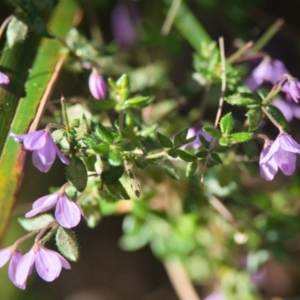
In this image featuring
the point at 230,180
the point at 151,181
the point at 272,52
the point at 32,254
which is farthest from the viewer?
the point at 272,52

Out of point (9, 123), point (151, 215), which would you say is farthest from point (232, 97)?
point (151, 215)

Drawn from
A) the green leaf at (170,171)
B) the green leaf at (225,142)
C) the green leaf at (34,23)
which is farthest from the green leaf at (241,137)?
the green leaf at (34,23)

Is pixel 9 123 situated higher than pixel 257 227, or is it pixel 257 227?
pixel 9 123

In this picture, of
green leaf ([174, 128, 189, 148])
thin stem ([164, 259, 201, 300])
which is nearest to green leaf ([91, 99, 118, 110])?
green leaf ([174, 128, 189, 148])

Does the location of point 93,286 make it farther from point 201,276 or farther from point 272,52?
point 272,52

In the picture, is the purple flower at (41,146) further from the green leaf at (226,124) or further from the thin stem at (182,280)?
the thin stem at (182,280)

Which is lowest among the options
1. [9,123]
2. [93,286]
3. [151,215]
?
[93,286]
